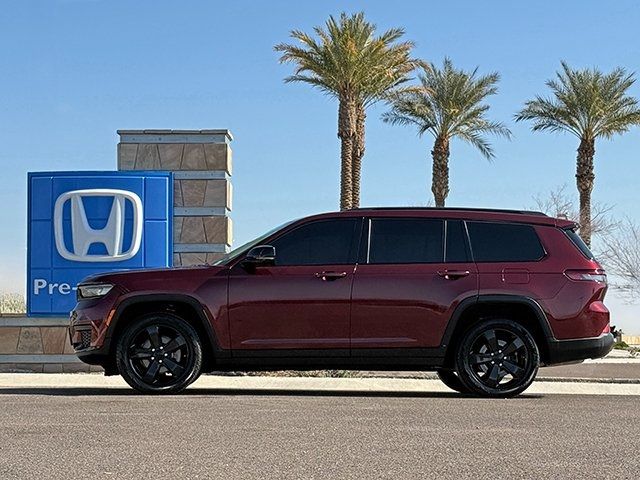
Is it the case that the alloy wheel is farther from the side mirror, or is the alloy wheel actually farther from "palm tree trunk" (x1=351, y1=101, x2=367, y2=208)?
"palm tree trunk" (x1=351, y1=101, x2=367, y2=208)

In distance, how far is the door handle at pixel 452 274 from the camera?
13008 mm

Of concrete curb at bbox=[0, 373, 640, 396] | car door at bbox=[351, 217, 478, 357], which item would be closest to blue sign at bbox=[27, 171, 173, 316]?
concrete curb at bbox=[0, 373, 640, 396]

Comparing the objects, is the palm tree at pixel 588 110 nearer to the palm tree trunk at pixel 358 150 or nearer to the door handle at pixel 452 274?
the palm tree trunk at pixel 358 150

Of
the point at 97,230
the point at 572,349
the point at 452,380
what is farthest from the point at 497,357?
the point at 97,230

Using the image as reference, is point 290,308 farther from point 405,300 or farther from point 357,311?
point 405,300

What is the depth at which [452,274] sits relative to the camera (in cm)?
1302

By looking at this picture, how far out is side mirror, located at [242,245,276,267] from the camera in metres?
12.9

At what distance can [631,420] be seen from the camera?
10.5 meters

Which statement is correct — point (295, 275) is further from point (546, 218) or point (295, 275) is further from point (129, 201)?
point (129, 201)

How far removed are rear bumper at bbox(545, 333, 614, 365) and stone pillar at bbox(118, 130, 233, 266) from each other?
8.14 metres

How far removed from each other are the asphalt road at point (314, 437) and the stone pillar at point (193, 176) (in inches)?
296

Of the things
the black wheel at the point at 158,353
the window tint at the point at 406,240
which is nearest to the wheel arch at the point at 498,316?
the window tint at the point at 406,240

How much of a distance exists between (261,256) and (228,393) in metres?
1.93

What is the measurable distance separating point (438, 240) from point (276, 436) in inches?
186
